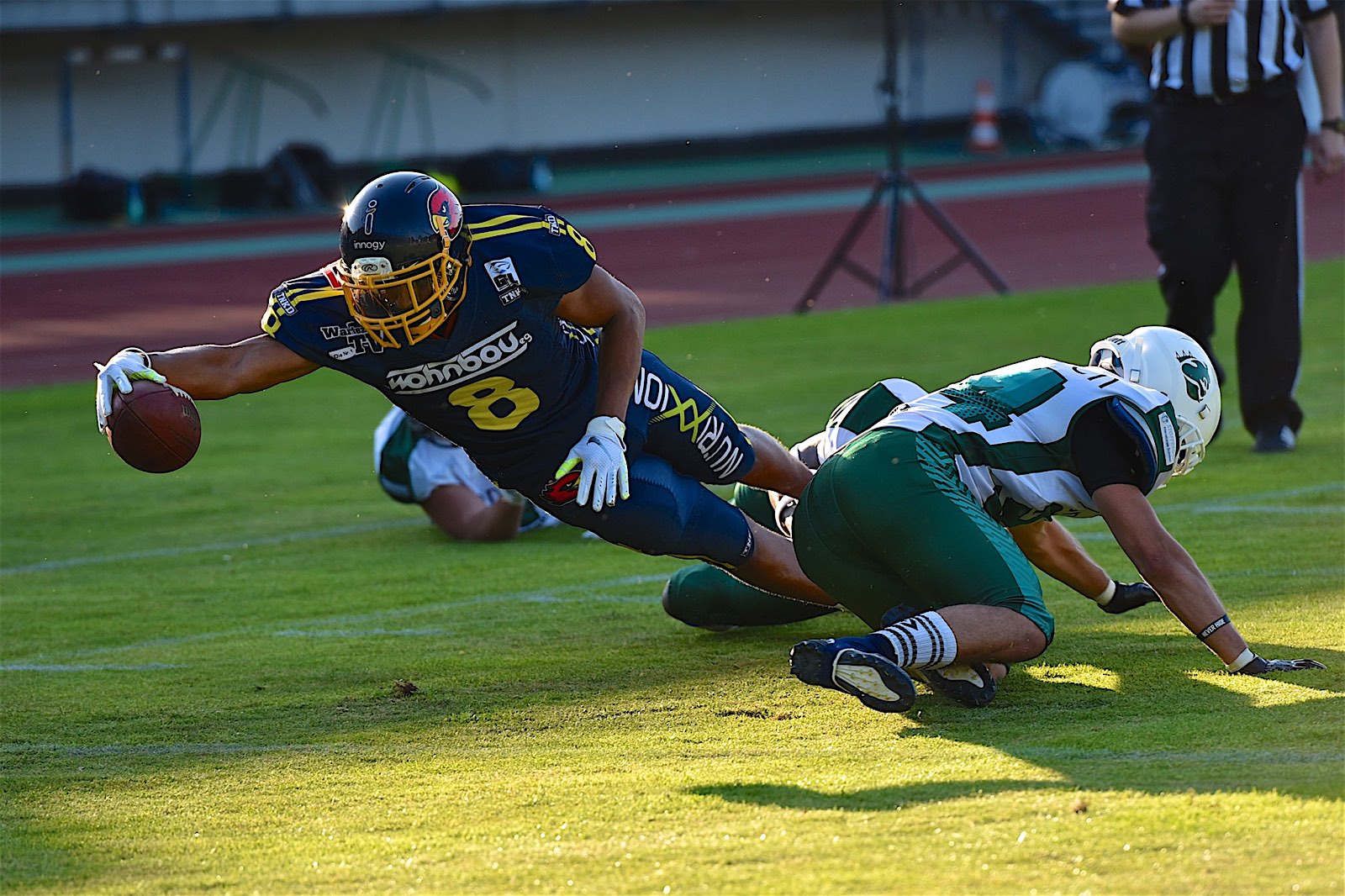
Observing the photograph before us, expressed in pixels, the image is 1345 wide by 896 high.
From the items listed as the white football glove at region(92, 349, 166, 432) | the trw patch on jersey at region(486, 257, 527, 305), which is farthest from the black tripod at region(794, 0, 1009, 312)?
the white football glove at region(92, 349, 166, 432)

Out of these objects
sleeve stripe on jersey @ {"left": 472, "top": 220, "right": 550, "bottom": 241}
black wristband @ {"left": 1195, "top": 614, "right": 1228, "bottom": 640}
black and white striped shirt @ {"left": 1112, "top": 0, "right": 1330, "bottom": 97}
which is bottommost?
black wristband @ {"left": 1195, "top": 614, "right": 1228, "bottom": 640}

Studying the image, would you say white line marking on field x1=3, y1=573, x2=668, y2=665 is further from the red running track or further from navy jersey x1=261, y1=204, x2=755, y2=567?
the red running track

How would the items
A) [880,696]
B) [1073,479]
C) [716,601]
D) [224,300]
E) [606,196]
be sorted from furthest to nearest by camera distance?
1. [606,196]
2. [224,300]
3. [716,601]
4. [1073,479]
5. [880,696]

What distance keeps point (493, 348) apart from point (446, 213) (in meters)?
0.41

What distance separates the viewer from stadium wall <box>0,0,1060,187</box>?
2731 cm

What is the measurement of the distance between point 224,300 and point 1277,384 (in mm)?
12739

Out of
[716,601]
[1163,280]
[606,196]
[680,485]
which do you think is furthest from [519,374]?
[606,196]

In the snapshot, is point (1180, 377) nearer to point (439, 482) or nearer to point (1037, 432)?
point (1037, 432)

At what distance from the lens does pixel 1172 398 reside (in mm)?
4582

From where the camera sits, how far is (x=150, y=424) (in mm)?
4527

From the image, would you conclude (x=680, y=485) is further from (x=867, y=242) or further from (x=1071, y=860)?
(x=867, y=242)

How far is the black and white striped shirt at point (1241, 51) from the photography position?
7945 mm

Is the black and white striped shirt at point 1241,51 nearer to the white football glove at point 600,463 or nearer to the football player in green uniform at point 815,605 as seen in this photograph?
the football player in green uniform at point 815,605

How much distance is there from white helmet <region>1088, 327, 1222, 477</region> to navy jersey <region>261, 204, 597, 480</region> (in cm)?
146
